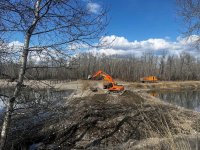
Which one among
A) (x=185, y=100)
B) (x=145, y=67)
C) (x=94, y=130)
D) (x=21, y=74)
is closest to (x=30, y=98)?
(x=21, y=74)

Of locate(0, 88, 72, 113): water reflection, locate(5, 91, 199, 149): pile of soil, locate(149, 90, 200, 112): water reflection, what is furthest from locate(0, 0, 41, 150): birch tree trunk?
locate(149, 90, 200, 112): water reflection

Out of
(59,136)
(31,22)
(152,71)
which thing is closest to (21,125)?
(59,136)

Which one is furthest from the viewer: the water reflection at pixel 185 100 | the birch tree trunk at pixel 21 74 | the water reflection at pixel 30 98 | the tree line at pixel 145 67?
the tree line at pixel 145 67

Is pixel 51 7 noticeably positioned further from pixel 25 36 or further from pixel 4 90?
pixel 4 90

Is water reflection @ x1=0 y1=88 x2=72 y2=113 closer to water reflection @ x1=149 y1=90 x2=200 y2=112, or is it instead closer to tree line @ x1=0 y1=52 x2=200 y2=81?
water reflection @ x1=149 y1=90 x2=200 y2=112

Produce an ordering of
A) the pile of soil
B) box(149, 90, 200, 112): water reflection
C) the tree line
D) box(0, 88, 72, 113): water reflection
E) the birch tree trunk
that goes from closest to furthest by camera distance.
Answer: the birch tree trunk → box(0, 88, 72, 113): water reflection → the pile of soil → box(149, 90, 200, 112): water reflection → the tree line

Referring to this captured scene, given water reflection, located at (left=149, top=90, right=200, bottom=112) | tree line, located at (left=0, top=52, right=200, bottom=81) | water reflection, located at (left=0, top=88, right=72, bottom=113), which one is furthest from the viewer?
tree line, located at (left=0, top=52, right=200, bottom=81)

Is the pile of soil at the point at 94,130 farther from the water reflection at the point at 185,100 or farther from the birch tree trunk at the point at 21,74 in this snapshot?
the water reflection at the point at 185,100

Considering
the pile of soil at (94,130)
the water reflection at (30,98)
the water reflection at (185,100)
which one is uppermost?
the water reflection at (30,98)

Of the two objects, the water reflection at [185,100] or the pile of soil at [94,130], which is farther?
the water reflection at [185,100]

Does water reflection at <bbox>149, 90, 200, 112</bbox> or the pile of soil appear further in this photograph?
water reflection at <bbox>149, 90, 200, 112</bbox>

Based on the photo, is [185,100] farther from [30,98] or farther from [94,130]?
[30,98]

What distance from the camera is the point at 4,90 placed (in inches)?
212

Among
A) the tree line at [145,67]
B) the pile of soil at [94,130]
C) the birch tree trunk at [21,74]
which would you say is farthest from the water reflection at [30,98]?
the tree line at [145,67]
